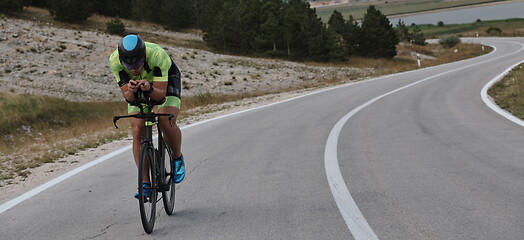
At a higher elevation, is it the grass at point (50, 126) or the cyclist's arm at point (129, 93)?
the cyclist's arm at point (129, 93)

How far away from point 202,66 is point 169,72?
3045cm

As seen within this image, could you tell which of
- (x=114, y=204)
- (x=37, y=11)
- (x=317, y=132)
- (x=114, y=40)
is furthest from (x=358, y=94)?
(x=37, y=11)

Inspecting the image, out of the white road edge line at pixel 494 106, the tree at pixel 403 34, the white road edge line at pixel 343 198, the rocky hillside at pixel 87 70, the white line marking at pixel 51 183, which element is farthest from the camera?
the tree at pixel 403 34

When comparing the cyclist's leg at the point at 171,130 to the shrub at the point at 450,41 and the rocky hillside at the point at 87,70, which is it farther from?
the shrub at the point at 450,41

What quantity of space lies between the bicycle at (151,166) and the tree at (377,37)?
64.7 metres

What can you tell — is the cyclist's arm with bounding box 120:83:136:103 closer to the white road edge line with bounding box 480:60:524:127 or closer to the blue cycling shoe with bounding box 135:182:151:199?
the blue cycling shoe with bounding box 135:182:151:199

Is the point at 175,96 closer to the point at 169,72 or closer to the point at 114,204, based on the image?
the point at 169,72

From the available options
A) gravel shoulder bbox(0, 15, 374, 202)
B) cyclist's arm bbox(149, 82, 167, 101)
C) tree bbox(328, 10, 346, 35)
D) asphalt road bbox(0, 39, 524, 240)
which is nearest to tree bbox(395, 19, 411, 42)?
tree bbox(328, 10, 346, 35)

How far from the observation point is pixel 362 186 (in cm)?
617

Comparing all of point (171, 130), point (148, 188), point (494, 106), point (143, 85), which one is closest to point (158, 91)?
point (143, 85)

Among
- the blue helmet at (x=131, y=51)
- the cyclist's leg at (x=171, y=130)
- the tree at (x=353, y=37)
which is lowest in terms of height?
the tree at (x=353, y=37)

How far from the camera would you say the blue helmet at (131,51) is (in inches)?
179

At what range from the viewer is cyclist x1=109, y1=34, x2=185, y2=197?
15.1 feet

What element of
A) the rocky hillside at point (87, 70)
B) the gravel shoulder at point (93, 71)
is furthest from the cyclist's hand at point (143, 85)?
the rocky hillside at point (87, 70)
